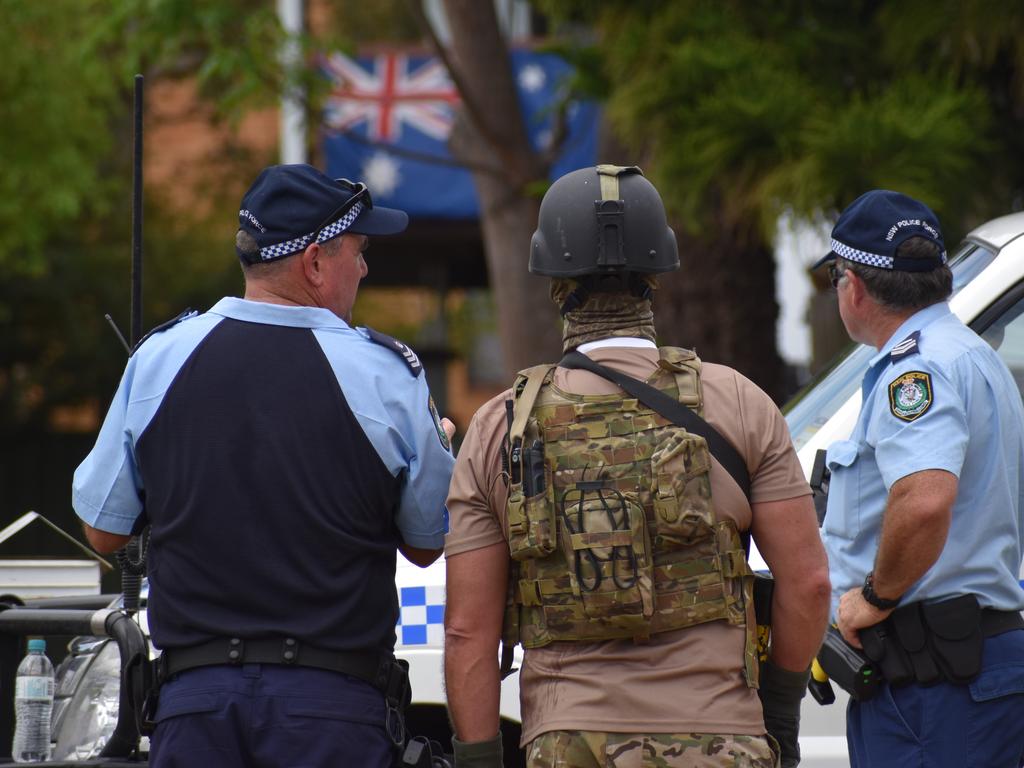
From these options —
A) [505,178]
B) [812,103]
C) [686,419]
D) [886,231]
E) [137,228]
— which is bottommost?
[686,419]

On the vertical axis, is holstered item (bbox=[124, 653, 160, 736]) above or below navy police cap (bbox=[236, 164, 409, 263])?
below

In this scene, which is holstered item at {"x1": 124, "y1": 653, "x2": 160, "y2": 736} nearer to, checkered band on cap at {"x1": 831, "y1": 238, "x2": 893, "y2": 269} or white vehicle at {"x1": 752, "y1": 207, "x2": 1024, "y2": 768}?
white vehicle at {"x1": 752, "y1": 207, "x2": 1024, "y2": 768}

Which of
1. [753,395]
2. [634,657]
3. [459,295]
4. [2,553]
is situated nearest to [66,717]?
[2,553]

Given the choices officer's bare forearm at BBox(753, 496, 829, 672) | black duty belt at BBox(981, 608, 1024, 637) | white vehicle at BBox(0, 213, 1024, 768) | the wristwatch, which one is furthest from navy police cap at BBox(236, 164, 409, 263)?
black duty belt at BBox(981, 608, 1024, 637)

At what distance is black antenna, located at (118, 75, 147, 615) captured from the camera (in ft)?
10.7

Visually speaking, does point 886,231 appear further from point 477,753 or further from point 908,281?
point 477,753

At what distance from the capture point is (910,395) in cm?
303

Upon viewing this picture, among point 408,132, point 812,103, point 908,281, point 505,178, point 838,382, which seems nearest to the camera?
point 908,281

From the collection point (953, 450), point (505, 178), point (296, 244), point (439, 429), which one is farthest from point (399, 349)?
point (505, 178)

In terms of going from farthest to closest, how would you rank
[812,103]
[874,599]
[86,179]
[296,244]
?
[86,179] < [812,103] < [874,599] < [296,244]

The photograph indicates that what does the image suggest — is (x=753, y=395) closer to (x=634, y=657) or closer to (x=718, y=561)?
(x=718, y=561)

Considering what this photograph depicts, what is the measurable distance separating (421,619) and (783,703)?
118 centimetres

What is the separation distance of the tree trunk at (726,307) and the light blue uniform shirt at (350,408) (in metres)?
5.34

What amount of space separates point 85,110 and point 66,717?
1215cm
